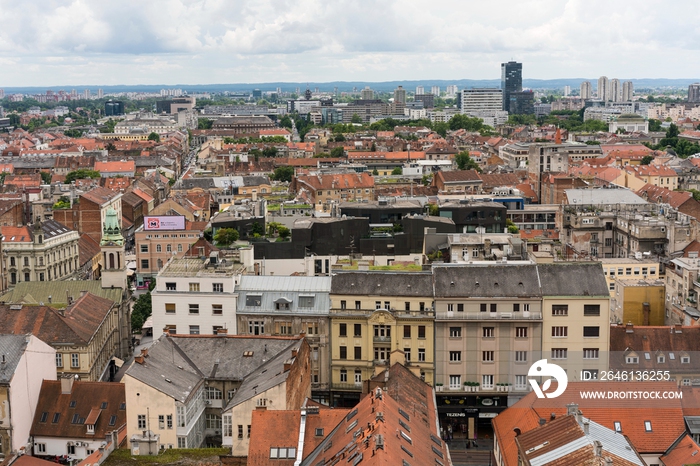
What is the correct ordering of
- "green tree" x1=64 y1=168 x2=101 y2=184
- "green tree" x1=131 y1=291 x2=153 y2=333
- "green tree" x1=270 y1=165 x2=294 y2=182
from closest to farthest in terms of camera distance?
1. "green tree" x1=131 y1=291 x2=153 y2=333
2. "green tree" x1=270 y1=165 x2=294 y2=182
3. "green tree" x1=64 y1=168 x2=101 y2=184

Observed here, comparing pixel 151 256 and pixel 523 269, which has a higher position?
pixel 523 269

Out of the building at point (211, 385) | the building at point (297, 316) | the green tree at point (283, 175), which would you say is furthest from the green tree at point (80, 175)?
the building at point (211, 385)

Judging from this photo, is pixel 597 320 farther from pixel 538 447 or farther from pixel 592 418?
pixel 538 447

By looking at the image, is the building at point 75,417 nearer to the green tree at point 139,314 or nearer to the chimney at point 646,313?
the green tree at point 139,314

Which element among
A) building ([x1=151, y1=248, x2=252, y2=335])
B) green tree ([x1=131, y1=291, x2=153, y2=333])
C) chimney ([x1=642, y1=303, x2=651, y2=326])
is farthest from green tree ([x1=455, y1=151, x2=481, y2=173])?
building ([x1=151, y1=248, x2=252, y2=335])

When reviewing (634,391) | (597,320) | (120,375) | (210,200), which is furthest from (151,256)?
(634,391)

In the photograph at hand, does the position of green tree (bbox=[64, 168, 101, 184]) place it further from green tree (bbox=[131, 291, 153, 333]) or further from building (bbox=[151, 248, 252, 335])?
building (bbox=[151, 248, 252, 335])
